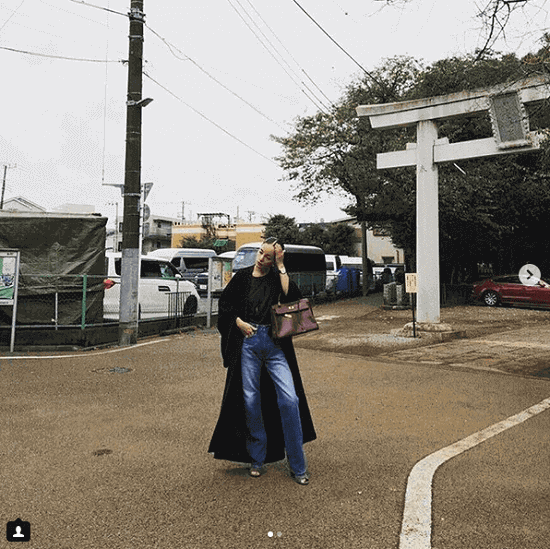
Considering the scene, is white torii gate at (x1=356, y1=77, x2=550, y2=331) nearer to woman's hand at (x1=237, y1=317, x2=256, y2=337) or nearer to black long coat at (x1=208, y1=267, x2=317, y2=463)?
black long coat at (x1=208, y1=267, x2=317, y2=463)

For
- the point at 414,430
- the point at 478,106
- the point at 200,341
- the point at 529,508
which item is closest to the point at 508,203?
the point at 478,106

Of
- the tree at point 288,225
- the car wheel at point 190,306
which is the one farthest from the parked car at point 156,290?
the tree at point 288,225

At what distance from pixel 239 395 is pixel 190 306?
32.9ft

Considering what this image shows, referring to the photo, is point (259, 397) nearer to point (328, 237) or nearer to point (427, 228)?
point (427, 228)

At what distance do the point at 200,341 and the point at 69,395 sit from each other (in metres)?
4.87

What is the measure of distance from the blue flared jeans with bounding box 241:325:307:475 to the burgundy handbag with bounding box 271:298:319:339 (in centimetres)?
12

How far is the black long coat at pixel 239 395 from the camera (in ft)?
12.4

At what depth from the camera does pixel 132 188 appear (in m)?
10.3

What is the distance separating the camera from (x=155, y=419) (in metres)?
5.34

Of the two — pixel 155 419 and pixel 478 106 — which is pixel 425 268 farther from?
pixel 155 419

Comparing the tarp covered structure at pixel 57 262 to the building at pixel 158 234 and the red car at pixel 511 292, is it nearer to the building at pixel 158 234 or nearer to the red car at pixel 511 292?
the red car at pixel 511 292

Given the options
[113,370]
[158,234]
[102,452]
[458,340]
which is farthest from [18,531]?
[158,234]

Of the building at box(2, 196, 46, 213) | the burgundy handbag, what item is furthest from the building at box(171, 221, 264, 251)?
the burgundy handbag

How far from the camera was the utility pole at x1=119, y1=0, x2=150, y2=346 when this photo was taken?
404 inches
